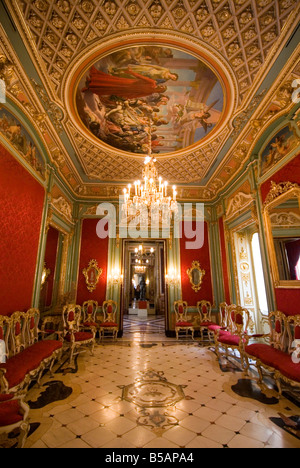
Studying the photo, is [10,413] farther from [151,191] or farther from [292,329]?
[292,329]

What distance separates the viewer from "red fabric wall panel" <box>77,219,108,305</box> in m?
7.42

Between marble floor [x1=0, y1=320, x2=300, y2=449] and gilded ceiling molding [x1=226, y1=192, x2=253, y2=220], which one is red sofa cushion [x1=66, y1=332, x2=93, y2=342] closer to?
marble floor [x1=0, y1=320, x2=300, y2=449]

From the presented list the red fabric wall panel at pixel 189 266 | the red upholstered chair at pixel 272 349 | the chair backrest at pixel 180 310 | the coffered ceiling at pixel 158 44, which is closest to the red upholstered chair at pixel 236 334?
the red upholstered chair at pixel 272 349

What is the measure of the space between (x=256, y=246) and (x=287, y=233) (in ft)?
8.21

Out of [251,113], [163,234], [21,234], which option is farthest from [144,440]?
[163,234]

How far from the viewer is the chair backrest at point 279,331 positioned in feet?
12.6

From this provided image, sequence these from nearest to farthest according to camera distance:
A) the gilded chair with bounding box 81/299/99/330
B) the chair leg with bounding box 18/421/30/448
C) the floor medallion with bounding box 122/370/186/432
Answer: the chair leg with bounding box 18/421/30/448 → the floor medallion with bounding box 122/370/186/432 → the gilded chair with bounding box 81/299/99/330

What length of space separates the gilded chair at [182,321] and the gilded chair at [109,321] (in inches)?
79.2

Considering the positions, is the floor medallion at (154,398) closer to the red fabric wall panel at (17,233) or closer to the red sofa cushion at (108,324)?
the red fabric wall panel at (17,233)

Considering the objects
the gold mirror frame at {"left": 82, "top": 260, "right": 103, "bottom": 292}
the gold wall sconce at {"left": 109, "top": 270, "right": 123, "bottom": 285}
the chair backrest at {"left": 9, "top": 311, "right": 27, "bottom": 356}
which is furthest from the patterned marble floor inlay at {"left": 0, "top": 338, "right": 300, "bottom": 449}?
the gold wall sconce at {"left": 109, "top": 270, "right": 123, "bottom": 285}

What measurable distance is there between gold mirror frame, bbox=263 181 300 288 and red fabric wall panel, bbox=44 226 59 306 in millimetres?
6333

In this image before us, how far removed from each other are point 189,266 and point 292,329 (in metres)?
4.16

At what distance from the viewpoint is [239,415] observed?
107 inches

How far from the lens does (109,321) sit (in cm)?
705
